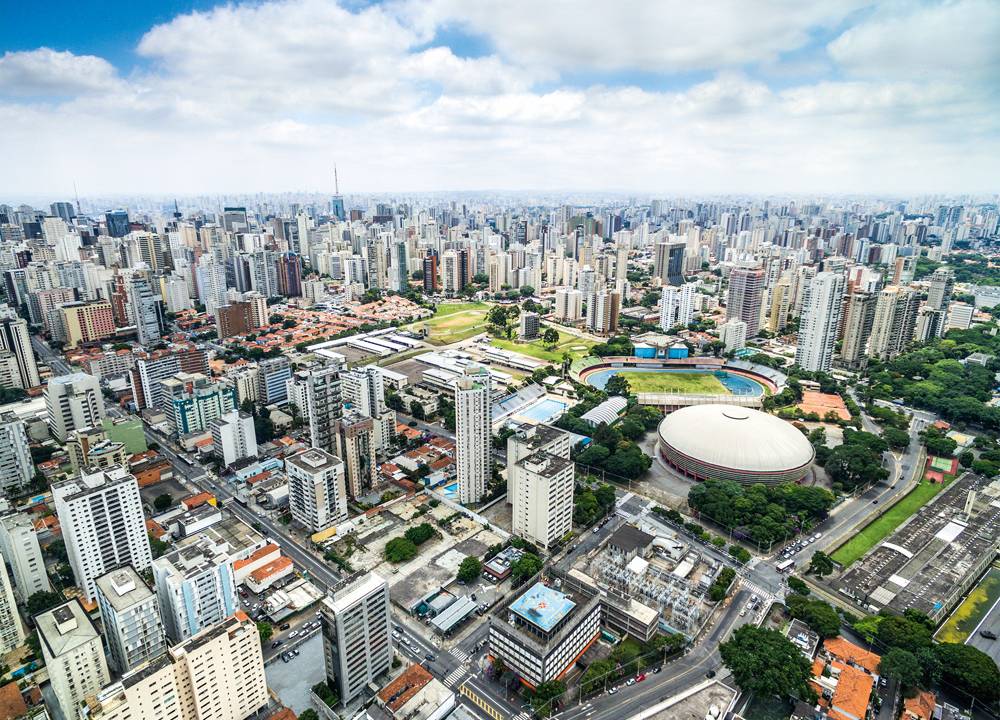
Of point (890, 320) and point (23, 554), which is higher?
point (890, 320)

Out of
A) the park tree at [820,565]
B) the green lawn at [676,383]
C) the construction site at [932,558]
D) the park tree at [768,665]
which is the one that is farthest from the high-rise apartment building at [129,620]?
the green lawn at [676,383]

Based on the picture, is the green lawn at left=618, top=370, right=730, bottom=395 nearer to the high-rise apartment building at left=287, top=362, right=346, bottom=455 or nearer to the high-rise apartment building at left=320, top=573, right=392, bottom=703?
the high-rise apartment building at left=287, top=362, right=346, bottom=455

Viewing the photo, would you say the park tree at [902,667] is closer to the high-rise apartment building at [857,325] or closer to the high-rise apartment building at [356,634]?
the high-rise apartment building at [356,634]

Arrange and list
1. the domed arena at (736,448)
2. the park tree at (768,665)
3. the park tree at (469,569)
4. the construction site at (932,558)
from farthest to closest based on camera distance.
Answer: the domed arena at (736,448)
the park tree at (469,569)
the construction site at (932,558)
the park tree at (768,665)

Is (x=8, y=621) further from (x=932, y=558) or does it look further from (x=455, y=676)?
(x=932, y=558)

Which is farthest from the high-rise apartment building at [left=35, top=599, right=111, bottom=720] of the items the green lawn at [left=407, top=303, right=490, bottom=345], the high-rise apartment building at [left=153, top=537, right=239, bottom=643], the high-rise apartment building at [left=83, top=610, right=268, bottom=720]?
the green lawn at [left=407, top=303, right=490, bottom=345]

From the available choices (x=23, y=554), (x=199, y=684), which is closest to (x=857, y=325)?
(x=199, y=684)
